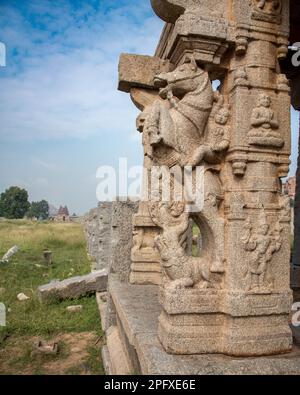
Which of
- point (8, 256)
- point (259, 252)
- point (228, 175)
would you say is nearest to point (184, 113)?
point (228, 175)

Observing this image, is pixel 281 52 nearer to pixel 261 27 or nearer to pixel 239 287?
pixel 261 27

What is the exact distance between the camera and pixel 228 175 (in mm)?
3158

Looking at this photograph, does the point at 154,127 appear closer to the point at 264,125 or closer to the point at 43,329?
the point at 264,125

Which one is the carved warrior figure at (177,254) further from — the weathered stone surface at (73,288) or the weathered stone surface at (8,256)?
the weathered stone surface at (8,256)

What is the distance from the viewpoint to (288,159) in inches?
125

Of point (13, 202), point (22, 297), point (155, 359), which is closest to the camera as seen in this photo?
point (155, 359)

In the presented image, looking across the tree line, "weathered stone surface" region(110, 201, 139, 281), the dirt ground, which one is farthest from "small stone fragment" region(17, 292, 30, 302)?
the tree line

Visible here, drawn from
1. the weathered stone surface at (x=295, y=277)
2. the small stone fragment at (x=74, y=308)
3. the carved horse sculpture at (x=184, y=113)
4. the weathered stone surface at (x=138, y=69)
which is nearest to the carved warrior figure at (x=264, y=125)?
the carved horse sculpture at (x=184, y=113)

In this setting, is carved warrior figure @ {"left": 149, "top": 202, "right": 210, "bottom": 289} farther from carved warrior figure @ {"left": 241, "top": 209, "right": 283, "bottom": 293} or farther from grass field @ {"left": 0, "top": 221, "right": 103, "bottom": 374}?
grass field @ {"left": 0, "top": 221, "right": 103, "bottom": 374}

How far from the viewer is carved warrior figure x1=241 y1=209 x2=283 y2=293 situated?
3004mm

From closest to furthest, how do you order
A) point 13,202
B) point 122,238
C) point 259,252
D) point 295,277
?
point 259,252
point 122,238
point 295,277
point 13,202

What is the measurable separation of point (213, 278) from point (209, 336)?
463 mm

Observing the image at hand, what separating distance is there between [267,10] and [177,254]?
223cm

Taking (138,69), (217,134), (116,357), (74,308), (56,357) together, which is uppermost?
(138,69)
